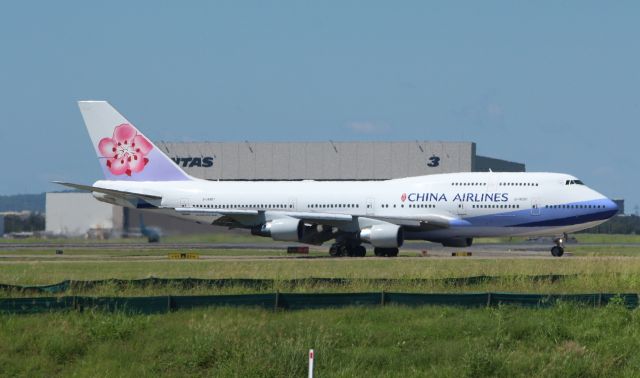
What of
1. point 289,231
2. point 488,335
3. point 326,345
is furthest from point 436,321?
point 289,231

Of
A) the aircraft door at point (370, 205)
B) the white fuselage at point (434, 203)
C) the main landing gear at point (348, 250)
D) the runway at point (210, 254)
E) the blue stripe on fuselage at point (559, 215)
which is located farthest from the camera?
the aircraft door at point (370, 205)

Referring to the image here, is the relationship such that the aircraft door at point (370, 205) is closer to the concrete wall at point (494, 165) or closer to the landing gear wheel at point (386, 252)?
the landing gear wheel at point (386, 252)

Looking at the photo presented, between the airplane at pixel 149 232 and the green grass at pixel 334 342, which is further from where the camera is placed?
the airplane at pixel 149 232

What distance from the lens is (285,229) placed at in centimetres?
5609

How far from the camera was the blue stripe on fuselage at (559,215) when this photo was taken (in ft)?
183

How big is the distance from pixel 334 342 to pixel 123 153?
44.4m

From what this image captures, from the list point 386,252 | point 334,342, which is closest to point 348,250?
point 386,252

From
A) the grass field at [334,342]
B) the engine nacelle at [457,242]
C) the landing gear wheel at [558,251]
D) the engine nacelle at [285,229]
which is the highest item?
the engine nacelle at [285,229]

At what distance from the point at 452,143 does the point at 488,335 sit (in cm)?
8434

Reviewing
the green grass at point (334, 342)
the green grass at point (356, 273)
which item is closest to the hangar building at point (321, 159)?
the green grass at point (356, 273)

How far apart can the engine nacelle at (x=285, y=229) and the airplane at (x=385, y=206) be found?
5cm

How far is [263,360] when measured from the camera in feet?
65.8

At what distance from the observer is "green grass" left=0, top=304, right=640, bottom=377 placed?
20094 mm

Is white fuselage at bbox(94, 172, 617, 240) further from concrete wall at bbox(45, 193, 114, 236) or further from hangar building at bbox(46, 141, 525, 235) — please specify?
hangar building at bbox(46, 141, 525, 235)
